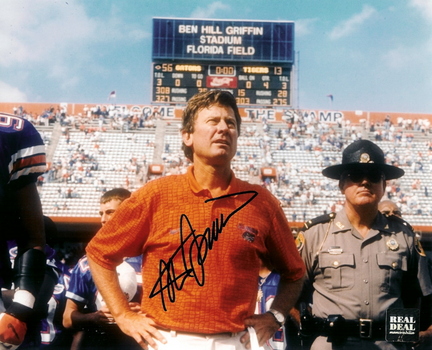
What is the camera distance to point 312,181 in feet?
86.1

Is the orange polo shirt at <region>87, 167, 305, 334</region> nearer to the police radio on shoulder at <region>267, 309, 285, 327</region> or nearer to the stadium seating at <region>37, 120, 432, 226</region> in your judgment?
the police radio on shoulder at <region>267, 309, 285, 327</region>

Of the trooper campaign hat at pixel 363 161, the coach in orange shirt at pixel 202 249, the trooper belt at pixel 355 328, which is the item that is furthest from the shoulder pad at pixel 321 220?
the coach in orange shirt at pixel 202 249

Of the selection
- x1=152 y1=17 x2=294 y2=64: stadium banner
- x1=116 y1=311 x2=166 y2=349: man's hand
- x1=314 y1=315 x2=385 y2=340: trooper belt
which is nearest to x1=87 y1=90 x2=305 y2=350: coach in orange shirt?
x1=116 y1=311 x2=166 y2=349: man's hand

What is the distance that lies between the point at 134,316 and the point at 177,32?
24671 millimetres

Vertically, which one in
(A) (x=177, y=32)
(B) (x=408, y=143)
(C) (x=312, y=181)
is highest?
(A) (x=177, y=32)

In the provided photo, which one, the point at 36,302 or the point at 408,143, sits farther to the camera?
the point at 408,143

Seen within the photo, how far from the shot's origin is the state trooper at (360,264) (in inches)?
129

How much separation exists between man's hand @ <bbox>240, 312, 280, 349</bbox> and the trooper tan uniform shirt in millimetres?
1130

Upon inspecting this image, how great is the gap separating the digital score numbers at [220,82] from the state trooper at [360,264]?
72.8 feet

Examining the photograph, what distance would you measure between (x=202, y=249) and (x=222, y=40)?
24527 millimetres

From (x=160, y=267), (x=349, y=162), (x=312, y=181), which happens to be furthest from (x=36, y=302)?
(x=312, y=181)

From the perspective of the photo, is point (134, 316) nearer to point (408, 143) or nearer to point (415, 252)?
point (415, 252)

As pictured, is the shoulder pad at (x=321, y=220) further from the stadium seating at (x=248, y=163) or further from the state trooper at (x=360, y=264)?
the stadium seating at (x=248, y=163)
